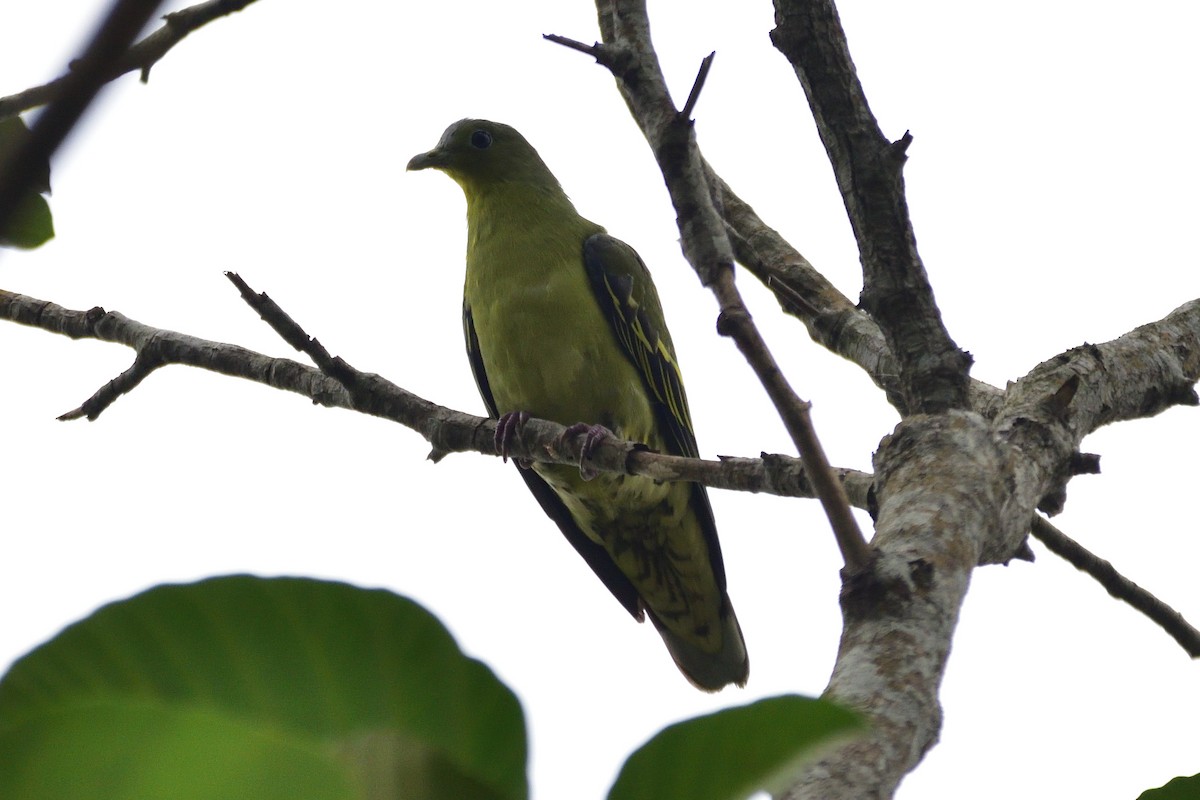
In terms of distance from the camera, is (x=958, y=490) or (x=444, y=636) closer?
(x=444, y=636)

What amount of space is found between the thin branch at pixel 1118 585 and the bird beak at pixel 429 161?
3.85m

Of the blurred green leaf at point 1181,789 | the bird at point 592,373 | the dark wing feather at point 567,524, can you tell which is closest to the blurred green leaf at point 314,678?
the blurred green leaf at point 1181,789

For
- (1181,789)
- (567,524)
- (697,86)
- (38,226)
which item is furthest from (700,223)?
(567,524)

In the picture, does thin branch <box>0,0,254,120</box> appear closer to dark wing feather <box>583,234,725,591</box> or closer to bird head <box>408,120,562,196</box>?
dark wing feather <box>583,234,725,591</box>

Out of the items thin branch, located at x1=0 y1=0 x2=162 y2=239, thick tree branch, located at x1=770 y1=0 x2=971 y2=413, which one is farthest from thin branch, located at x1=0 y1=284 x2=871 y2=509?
thin branch, located at x1=0 y1=0 x2=162 y2=239

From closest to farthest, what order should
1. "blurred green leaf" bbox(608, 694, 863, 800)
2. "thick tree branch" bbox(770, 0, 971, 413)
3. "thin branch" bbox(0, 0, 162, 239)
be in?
"thin branch" bbox(0, 0, 162, 239)
"blurred green leaf" bbox(608, 694, 863, 800)
"thick tree branch" bbox(770, 0, 971, 413)

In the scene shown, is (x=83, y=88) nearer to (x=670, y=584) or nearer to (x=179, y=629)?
(x=179, y=629)

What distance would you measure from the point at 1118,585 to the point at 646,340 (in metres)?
2.69

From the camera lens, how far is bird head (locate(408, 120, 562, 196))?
5906 mm

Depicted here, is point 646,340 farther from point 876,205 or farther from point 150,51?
point 150,51

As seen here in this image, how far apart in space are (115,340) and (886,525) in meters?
2.59

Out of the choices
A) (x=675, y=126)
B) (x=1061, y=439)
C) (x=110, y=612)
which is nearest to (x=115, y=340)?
(x=675, y=126)

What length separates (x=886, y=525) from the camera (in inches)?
88.7

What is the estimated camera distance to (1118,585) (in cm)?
299
